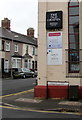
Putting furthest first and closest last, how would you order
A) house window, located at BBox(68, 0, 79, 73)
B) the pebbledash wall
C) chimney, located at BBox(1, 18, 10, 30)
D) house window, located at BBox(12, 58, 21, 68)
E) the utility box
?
chimney, located at BBox(1, 18, 10, 30)
house window, located at BBox(12, 58, 21, 68)
house window, located at BBox(68, 0, 79, 73)
the pebbledash wall
the utility box

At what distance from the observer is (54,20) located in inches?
460

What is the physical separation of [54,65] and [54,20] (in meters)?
2.43

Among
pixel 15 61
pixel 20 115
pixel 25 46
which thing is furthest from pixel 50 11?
pixel 25 46

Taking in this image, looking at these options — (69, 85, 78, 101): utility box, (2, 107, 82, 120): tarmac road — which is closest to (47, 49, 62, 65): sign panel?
(69, 85, 78, 101): utility box

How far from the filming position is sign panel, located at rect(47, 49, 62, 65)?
37.9 ft

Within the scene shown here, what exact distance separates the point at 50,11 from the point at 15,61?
26402mm

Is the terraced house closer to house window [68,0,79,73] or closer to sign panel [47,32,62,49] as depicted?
sign panel [47,32,62,49]

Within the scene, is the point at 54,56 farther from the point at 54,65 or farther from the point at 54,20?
the point at 54,20

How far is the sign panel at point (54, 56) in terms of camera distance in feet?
37.9

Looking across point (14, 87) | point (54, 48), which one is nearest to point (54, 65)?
point (54, 48)

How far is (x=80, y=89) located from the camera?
432 inches

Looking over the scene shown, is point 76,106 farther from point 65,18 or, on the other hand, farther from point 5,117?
point 65,18

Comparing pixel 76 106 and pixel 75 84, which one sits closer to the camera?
pixel 76 106

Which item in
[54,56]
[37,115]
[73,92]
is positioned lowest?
[37,115]
